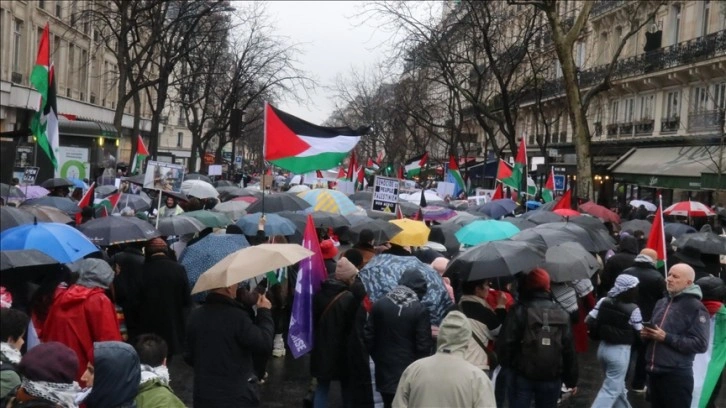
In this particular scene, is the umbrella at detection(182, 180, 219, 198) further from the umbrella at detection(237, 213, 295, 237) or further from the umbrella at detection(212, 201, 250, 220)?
the umbrella at detection(237, 213, 295, 237)

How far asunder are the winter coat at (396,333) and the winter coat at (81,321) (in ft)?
6.19

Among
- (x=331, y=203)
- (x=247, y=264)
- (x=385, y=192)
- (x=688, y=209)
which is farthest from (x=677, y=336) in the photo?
(x=688, y=209)

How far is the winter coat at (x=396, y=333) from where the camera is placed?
268 inches

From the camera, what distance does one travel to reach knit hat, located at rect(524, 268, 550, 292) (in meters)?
6.70

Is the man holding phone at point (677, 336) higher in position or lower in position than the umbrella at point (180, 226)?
lower

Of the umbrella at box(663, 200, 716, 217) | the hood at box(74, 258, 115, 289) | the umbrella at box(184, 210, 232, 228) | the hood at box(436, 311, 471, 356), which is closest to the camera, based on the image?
the hood at box(436, 311, 471, 356)

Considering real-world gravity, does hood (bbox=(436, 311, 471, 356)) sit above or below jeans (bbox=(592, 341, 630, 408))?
above

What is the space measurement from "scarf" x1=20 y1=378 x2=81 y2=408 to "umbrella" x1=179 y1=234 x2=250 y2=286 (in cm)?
419

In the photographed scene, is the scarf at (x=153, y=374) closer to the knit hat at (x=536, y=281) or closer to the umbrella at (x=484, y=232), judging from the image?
the knit hat at (x=536, y=281)

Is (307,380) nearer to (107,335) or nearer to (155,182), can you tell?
(107,335)

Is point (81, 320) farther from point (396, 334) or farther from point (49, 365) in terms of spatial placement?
point (396, 334)

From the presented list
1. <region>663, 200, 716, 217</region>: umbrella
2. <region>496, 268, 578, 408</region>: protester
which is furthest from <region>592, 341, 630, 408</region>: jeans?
<region>663, 200, 716, 217</region>: umbrella

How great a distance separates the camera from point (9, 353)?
15.7ft

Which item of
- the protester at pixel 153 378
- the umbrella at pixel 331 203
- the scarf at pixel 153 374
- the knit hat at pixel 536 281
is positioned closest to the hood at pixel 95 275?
the protester at pixel 153 378
